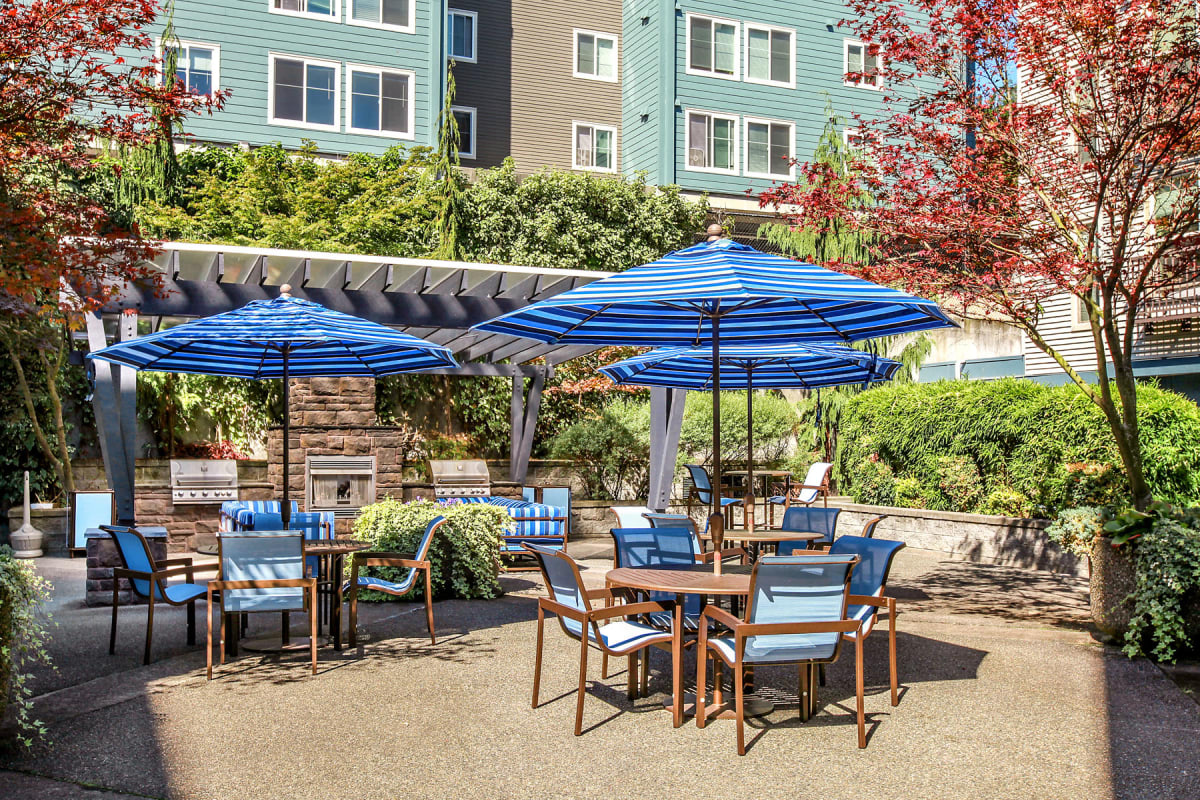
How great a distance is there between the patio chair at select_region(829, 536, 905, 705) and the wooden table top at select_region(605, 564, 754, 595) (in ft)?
2.26

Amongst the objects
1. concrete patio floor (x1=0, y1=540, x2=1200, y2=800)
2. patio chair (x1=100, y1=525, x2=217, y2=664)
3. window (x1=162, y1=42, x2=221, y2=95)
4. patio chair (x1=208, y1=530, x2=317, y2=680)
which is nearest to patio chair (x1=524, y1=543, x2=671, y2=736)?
concrete patio floor (x1=0, y1=540, x2=1200, y2=800)

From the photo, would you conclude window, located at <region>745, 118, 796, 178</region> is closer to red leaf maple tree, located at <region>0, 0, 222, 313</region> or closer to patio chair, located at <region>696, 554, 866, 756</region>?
red leaf maple tree, located at <region>0, 0, 222, 313</region>

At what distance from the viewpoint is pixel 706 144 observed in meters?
24.9

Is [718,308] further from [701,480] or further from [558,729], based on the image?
[701,480]

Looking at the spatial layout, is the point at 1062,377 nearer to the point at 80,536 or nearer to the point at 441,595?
the point at 441,595

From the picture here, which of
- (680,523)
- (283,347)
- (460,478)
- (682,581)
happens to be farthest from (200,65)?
(682,581)

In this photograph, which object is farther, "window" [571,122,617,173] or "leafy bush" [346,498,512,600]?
"window" [571,122,617,173]

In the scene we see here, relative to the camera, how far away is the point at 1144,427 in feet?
39.1

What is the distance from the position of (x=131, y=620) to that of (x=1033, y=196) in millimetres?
8823

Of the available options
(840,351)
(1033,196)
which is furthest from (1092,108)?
(840,351)

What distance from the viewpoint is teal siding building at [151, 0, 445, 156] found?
2045cm

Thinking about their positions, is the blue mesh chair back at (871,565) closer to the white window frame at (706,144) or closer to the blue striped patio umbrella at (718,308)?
the blue striped patio umbrella at (718,308)

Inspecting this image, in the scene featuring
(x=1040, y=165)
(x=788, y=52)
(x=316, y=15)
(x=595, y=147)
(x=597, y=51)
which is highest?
(x=597, y=51)

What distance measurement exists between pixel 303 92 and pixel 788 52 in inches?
474
